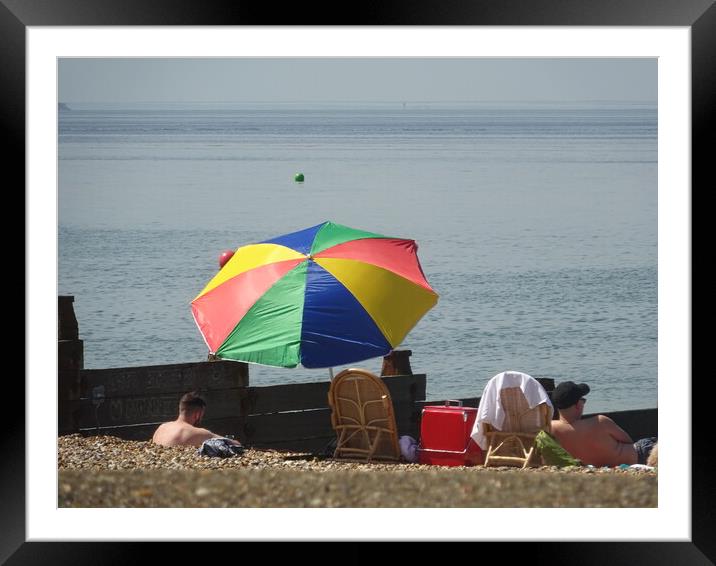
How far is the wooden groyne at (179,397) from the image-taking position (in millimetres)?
9852

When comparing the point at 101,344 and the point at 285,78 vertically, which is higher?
the point at 285,78

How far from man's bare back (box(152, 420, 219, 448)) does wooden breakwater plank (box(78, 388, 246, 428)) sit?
1.45 ft

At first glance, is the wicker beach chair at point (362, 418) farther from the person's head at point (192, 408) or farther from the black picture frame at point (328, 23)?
the black picture frame at point (328, 23)

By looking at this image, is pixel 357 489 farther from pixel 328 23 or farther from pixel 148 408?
pixel 148 408

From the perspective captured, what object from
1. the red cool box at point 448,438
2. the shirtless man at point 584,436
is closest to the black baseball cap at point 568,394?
the shirtless man at point 584,436

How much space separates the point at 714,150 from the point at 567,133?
3584 inches

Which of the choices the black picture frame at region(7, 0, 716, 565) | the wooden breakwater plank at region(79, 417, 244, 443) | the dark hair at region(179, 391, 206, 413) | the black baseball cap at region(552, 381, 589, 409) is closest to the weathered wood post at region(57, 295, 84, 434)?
the wooden breakwater plank at region(79, 417, 244, 443)

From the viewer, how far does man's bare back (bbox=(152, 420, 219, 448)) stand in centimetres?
963

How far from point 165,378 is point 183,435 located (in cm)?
68

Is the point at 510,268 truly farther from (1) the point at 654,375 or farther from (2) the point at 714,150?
(2) the point at 714,150

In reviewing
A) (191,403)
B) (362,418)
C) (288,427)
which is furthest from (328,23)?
(288,427)

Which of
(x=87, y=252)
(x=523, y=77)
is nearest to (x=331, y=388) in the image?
(x=87, y=252)

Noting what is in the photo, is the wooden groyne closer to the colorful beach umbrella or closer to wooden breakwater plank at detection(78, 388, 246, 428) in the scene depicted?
wooden breakwater plank at detection(78, 388, 246, 428)

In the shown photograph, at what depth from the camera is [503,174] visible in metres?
58.2
